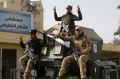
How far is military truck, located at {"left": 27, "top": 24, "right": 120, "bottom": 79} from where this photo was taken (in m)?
9.34

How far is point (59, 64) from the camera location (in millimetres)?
9742

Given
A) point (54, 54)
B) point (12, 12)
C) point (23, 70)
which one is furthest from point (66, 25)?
point (12, 12)

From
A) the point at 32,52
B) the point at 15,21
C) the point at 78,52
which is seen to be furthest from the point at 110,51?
the point at 78,52

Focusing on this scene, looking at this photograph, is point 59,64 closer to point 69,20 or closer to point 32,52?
point 32,52

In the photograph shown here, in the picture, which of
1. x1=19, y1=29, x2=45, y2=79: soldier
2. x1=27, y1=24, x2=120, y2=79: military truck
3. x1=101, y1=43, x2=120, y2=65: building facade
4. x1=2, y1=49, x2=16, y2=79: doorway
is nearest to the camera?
x1=27, y1=24, x2=120, y2=79: military truck

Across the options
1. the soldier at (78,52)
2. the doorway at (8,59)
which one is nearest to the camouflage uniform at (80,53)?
the soldier at (78,52)

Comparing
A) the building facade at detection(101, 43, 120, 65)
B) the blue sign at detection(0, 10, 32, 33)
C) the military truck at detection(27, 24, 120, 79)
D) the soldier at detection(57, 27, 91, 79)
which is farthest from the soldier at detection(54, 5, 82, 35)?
the building facade at detection(101, 43, 120, 65)

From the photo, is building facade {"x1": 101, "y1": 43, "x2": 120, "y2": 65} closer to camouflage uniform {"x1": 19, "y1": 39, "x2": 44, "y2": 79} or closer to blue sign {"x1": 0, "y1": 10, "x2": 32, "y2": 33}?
blue sign {"x1": 0, "y1": 10, "x2": 32, "y2": 33}

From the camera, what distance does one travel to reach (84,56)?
9.37m

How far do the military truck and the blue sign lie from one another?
36.5 ft

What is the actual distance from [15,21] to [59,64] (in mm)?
12672

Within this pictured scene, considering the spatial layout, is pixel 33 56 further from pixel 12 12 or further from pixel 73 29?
pixel 12 12

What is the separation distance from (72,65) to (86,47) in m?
0.55

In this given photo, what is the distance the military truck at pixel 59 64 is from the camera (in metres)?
9.34
